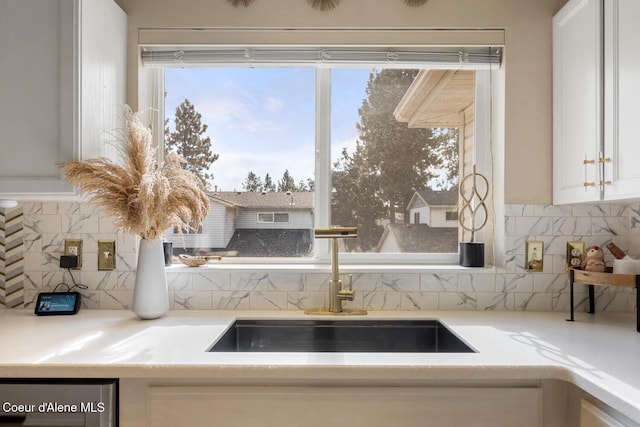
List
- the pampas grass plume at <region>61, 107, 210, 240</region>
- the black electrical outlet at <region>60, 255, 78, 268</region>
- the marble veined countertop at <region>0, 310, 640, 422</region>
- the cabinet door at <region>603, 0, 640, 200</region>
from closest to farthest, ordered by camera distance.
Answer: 1. the marble veined countertop at <region>0, 310, 640, 422</region>
2. the cabinet door at <region>603, 0, 640, 200</region>
3. the pampas grass plume at <region>61, 107, 210, 240</region>
4. the black electrical outlet at <region>60, 255, 78, 268</region>

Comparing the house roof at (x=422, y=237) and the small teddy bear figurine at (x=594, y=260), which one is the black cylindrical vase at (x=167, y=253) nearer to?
the house roof at (x=422, y=237)

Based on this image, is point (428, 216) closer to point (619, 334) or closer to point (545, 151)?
point (545, 151)

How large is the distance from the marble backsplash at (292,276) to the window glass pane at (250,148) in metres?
0.22

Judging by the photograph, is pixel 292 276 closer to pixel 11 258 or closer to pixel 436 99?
pixel 436 99

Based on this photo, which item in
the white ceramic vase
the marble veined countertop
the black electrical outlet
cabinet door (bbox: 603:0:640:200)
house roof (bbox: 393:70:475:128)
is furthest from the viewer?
house roof (bbox: 393:70:475:128)

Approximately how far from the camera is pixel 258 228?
6.83 ft

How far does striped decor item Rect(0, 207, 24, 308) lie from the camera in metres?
1.88

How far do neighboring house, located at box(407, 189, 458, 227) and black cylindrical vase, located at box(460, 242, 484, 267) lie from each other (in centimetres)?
18

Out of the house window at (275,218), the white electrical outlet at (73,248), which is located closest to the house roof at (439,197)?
the house window at (275,218)

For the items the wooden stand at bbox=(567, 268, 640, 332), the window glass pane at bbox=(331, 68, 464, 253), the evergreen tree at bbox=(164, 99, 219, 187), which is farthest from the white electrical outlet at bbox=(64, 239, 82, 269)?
the wooden stand at bbox=(567, 268, 640, 332)

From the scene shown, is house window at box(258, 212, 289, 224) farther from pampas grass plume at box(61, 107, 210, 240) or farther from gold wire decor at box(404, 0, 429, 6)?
gold wire decor at box(404, 0, 429, 6)

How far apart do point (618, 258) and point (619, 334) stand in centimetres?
37

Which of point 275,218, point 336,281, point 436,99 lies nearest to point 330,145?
point 275,218

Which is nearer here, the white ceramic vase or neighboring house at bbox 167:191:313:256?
the white ceramic vase
